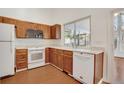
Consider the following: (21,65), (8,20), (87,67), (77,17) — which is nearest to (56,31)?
(77,17)

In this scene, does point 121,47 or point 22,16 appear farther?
point 121,47

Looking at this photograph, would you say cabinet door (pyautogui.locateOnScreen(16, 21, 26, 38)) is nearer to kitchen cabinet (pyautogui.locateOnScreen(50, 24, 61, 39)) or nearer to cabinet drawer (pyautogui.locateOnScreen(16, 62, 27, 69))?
cabinet drawer (pyautogui.locateOnScreen(16, 62, 27, 69))

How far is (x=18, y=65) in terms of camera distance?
350cm

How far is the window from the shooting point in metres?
3.32

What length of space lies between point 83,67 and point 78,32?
5.65 feet

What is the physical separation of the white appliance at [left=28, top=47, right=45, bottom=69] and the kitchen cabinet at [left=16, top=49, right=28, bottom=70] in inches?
5.9

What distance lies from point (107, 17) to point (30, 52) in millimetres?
2863

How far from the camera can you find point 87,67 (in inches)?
93.1

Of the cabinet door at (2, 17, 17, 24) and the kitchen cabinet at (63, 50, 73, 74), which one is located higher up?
the cabinet door at (2, 17, 17, 24)

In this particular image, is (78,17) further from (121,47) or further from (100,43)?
(121,47)

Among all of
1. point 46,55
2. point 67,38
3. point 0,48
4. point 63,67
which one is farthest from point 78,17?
point 0,48

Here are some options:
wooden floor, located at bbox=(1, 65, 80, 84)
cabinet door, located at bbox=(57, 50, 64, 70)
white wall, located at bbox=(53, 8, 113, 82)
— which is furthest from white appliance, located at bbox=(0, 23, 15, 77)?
white wall, located at bbox=(53, 8, 113, 82)

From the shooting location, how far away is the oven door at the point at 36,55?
383cm

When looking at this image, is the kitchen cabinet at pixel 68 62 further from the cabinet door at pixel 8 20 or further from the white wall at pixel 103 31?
the cabinet door at pixel 8 20
